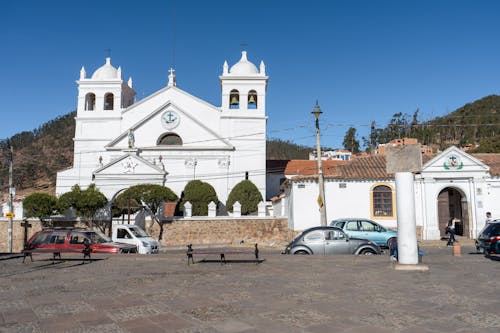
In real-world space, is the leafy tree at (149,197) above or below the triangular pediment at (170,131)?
below

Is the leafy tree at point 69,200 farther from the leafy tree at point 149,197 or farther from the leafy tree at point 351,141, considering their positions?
the leafy tree at point 351,141

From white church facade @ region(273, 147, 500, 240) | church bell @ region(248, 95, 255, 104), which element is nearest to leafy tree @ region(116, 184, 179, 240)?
white church facade @ region(273, 147, 500, 240)

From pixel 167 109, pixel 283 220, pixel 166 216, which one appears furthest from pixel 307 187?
pixel 167 109

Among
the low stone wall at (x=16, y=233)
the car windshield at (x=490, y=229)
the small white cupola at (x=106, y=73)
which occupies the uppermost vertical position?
the small white cupola at (x=106, y=73)

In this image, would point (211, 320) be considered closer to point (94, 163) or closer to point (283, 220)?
point (283, 220)

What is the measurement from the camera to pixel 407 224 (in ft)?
29.4

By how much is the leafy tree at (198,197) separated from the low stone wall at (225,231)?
9.27 ft

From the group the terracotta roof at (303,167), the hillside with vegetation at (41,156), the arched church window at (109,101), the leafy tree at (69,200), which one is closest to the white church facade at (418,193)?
the terracotta roof at (303,167)

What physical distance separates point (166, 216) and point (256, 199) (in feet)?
22.8

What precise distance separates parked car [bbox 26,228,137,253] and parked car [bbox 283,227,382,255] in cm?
685

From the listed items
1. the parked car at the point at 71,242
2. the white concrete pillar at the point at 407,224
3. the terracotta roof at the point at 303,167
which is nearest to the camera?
the white concrete pillar at the point at 407,224

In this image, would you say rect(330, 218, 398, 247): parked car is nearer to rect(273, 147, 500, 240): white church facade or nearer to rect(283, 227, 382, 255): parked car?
rect(283, 227, 382, 255): parked car

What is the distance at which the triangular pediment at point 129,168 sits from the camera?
26.9 meters

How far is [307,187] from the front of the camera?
23.0 m
